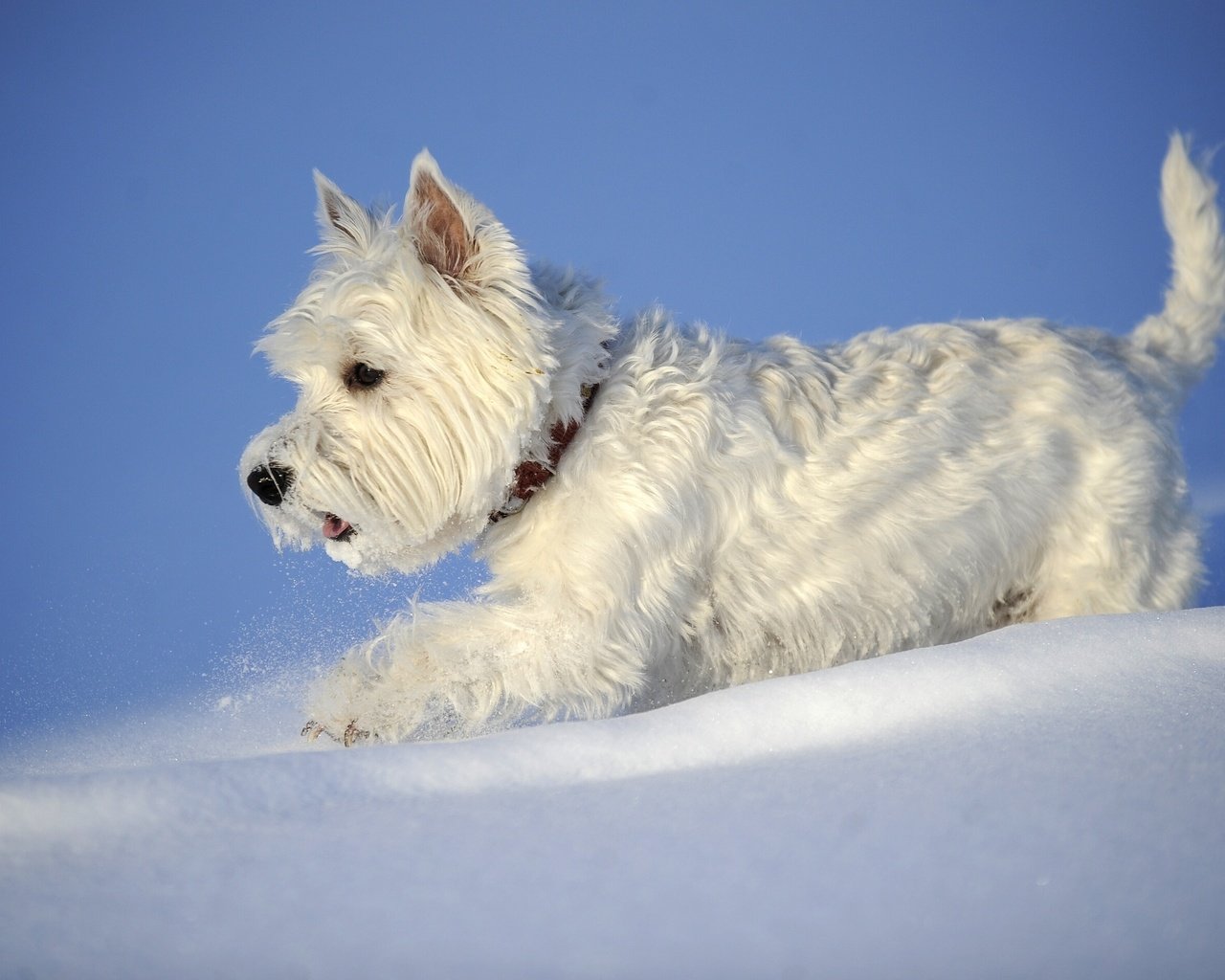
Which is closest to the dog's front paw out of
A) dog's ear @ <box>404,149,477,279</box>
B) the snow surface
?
the snow surface

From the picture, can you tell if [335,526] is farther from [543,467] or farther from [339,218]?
[339,218]

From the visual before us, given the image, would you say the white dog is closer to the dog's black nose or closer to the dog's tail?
the dog's black nose

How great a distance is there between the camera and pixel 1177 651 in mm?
2799

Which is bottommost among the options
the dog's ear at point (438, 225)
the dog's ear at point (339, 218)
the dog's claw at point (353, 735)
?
the dog's claw at point (353, 735)

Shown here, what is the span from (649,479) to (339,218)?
1448 millimetres

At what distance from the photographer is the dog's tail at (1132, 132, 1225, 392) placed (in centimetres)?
442

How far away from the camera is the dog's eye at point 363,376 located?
137 inches

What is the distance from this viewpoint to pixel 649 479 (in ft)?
11.2

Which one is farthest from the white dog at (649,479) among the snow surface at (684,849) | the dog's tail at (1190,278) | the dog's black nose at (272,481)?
the snow surface at (684,849)

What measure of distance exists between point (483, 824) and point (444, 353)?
1834 millimetres

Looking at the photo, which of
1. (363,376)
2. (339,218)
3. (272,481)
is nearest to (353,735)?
(272,481)

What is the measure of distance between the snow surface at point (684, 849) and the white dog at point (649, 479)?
91 centimetres

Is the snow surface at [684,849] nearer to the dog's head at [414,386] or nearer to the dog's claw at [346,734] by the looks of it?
the dog's claw at [346,734]

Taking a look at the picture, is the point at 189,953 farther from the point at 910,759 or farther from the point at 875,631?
the point at 875,631
